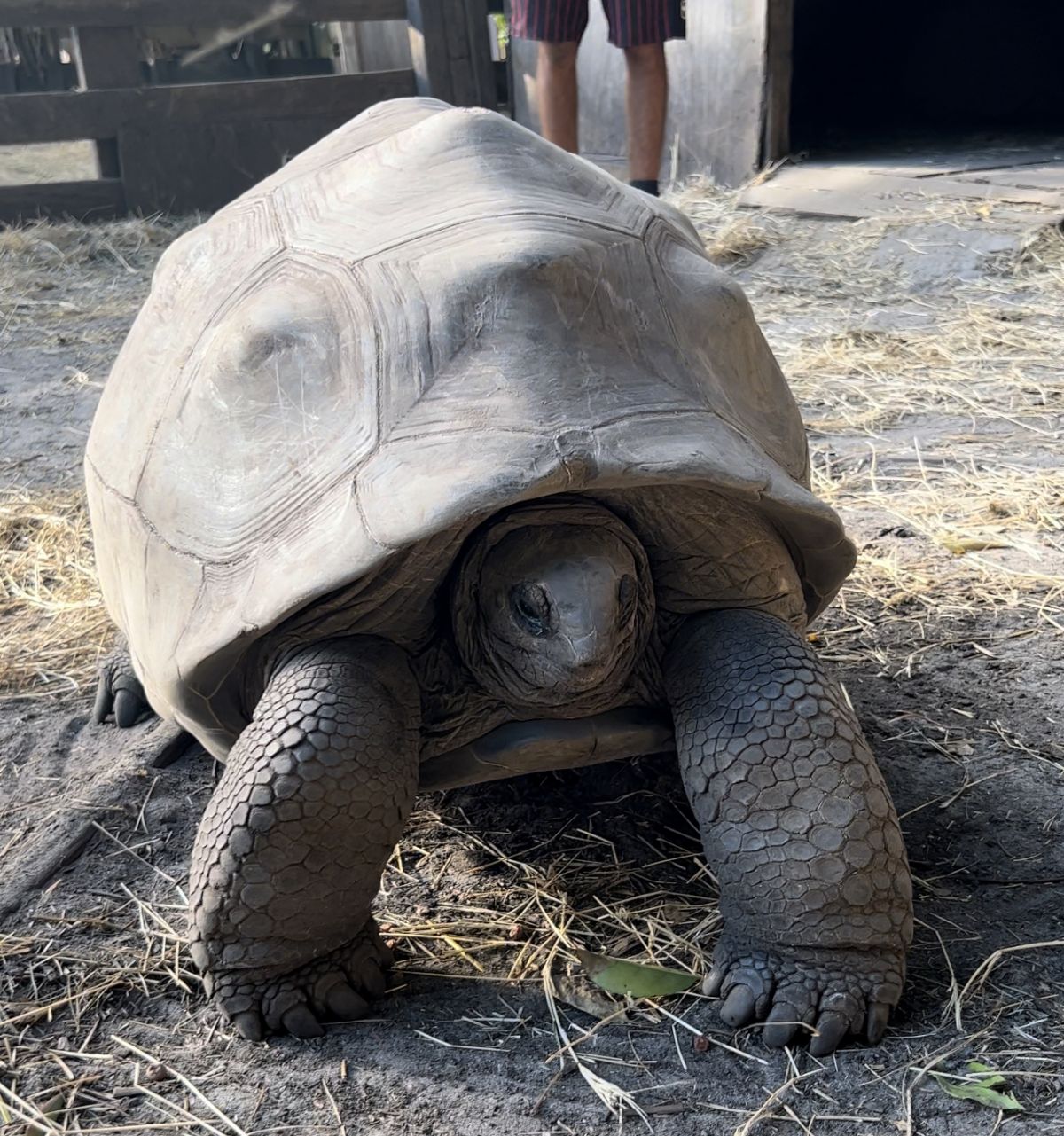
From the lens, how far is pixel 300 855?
2070 mm

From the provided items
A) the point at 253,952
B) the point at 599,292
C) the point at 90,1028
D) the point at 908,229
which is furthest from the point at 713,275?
the point at 908,229

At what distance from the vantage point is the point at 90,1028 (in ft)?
7.02

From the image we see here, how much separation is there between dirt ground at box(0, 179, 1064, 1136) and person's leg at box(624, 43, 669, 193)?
9.21 ft

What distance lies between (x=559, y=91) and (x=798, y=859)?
5.47 meters

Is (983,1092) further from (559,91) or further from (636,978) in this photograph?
(559,91)

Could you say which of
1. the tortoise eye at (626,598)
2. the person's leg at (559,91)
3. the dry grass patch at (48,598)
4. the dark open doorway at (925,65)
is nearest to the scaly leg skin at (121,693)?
the dry grass patch at (48,598)

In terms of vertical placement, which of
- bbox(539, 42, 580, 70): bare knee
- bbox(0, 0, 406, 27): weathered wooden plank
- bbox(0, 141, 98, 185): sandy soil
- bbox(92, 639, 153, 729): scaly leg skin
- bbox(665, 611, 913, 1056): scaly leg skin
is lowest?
bbox(0, 141, 98, 185): sandy soil

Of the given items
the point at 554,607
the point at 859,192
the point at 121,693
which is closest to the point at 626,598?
the point at 554,607

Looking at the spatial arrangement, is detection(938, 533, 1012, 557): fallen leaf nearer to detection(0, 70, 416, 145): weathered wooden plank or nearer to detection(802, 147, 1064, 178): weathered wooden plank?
detection(802, 147, 1064, 178): weathered wooden plank

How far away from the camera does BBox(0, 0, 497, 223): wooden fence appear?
29.0 ft

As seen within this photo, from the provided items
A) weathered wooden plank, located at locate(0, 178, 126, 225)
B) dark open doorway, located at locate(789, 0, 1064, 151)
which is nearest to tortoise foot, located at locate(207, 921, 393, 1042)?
weathered wooden plank, located at locate(0, 178, 126, 225)

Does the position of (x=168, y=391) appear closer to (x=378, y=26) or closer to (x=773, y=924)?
→ (x=773, y=924)

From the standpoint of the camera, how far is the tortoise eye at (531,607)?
2172 mm

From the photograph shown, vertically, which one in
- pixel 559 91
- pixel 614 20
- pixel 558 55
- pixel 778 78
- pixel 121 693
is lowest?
pixel 121 693
